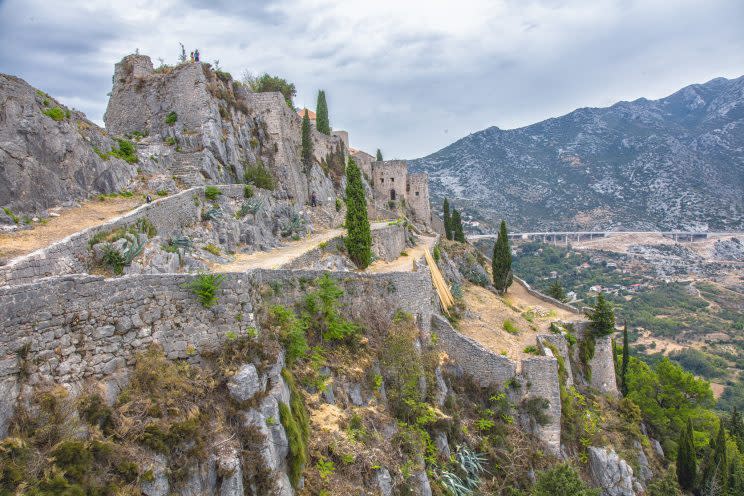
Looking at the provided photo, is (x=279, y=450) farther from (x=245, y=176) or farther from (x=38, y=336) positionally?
(x=245, y=176)

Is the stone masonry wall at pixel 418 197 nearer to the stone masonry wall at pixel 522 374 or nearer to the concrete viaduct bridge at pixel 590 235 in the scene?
the stone masonry wall at pixel 522 374

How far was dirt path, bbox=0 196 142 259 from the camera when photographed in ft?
38.6

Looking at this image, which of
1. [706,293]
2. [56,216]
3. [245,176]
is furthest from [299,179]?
[706,293]

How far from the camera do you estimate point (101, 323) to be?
816cm

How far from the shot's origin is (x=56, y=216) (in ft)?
49.2

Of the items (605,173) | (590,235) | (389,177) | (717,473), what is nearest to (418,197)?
(389,177)

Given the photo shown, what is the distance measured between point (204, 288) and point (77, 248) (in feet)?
15.7

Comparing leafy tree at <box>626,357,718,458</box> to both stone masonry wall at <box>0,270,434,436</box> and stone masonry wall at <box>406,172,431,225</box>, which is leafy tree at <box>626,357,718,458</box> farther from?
stone masonry wall at <box>0,270,434,436</box>

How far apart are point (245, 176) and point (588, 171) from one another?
133 m

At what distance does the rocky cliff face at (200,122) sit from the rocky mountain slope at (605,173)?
88033 millimetres

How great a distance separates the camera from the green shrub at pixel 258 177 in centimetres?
2656

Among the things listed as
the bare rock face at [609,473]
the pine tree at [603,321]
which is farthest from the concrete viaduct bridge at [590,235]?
the bare rock face at [609,473]

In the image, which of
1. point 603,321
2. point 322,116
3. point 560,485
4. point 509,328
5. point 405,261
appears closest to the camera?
point 560,485

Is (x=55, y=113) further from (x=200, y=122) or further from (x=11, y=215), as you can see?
(x=200, y=122)
